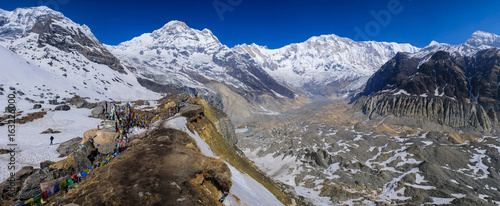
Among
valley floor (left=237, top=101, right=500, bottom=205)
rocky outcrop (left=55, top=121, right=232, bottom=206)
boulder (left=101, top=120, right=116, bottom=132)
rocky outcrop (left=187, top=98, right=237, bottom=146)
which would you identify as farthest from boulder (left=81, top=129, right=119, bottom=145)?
valley floor (left=237, top=101, right=500, bottom=205)

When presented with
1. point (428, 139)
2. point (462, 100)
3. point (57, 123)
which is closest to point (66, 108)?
point (57, 123)

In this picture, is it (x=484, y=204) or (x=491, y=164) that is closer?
Answer: (x=484, y=204)

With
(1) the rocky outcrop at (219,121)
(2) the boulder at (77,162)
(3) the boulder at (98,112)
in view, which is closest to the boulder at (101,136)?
(2) the boulder at (77,162)

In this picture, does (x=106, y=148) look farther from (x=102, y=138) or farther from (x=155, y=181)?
(x=155, y=181)

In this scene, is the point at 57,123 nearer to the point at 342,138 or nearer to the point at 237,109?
the point at 342,138

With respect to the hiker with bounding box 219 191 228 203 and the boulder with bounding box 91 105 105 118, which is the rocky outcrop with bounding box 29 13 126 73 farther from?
the hiker with bounding box 219 191 228 203

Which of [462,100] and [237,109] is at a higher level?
[462,100]

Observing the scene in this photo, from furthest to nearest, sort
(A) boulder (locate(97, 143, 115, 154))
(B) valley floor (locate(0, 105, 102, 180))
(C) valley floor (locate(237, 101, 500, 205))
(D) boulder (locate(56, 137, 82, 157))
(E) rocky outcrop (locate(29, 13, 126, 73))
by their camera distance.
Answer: (E) rocky outcrop (locate(29, 13, 126, 73))
(C) valley floor (locate(237, 101, 500, 205))
(D) boulder (locate(56, 137, 82, 157))
(B) valley floor (locate(0, 105, 102, 180))
(A) boulder (locate(97, 143, 115, 154))

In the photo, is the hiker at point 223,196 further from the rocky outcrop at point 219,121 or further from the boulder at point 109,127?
the rocky outcrop at point 219,121
